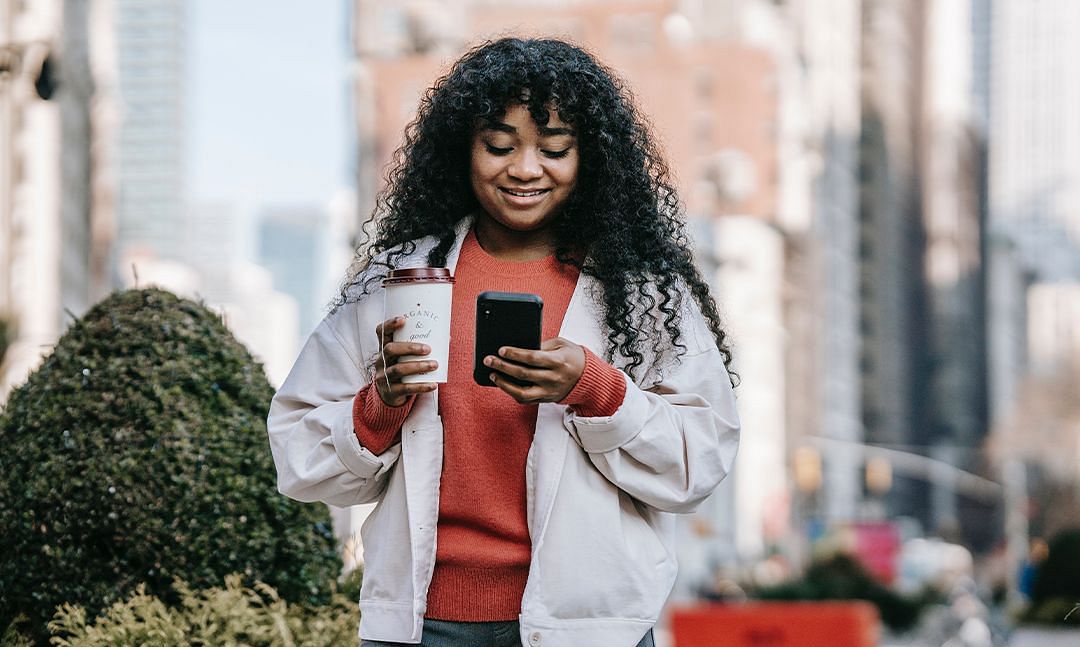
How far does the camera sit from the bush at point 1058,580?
21438 mm

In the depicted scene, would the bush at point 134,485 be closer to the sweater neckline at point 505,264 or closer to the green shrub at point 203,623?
the green shrub at point 203,623

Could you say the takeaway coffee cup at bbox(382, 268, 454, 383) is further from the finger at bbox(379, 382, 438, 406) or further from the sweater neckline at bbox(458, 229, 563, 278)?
the sweater neckline at bbox(458, 229, 563, 278)

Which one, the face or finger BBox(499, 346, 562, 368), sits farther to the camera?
the face

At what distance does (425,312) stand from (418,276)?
0.23 feet

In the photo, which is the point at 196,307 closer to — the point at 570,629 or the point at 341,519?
the point at 341,519

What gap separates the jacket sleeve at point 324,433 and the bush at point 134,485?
1384 millimetres

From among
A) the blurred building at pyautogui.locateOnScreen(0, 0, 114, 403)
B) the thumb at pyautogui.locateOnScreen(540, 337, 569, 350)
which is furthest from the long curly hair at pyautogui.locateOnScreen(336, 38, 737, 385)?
the blurred building at pyautogui.locateOnScreen(0, 0, 114, 403)

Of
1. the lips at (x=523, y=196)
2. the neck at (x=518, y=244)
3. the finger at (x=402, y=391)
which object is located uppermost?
the lips at (x=523, y=196)

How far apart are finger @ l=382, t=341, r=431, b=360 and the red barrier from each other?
1385 centimetres

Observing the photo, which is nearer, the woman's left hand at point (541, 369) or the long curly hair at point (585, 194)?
the woman's left hand at point (541, 369)

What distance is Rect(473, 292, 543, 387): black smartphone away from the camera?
10.3ft

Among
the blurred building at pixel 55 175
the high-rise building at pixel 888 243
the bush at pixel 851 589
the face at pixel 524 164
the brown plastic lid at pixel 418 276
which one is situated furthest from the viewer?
the high-rise building at pixel 888 243

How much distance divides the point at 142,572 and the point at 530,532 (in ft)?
6.47

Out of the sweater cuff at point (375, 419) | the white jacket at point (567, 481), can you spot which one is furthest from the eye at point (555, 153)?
the sweater cuff at point (375, 419)
